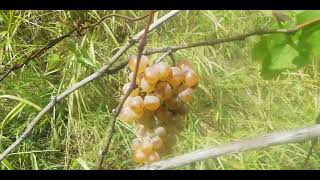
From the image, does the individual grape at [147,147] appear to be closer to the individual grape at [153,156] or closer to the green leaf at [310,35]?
the individual grape at [153,156]

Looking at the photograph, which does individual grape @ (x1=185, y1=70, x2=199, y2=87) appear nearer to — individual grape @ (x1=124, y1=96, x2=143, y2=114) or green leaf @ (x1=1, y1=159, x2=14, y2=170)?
individual grape @ (x1=124, y1=96, x2=143, y2=114)

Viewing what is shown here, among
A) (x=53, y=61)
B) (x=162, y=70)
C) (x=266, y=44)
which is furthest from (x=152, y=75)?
(x=53, y=61)

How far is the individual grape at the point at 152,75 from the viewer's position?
0.43m

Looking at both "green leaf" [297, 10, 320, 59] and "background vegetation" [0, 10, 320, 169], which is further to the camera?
"background vegetation" [0, 10, 320, 169]

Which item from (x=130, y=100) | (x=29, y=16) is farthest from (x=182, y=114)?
(x=29, y=16)

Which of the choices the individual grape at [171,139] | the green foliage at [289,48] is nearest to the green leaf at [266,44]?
the green foliage at [289,48]

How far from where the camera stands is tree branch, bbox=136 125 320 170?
0.37 meters

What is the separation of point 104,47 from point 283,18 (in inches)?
9.6

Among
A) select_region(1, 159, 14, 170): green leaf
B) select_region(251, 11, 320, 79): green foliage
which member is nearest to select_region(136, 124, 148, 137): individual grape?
select_region(251, 11, 320, 79): green foliage

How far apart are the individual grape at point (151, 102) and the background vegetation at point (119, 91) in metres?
0.10

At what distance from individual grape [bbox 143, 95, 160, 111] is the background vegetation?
0.10 m

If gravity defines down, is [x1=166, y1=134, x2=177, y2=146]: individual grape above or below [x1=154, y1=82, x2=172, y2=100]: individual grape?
below

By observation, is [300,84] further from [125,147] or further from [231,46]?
[125,147]

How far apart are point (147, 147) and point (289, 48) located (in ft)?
0.46
